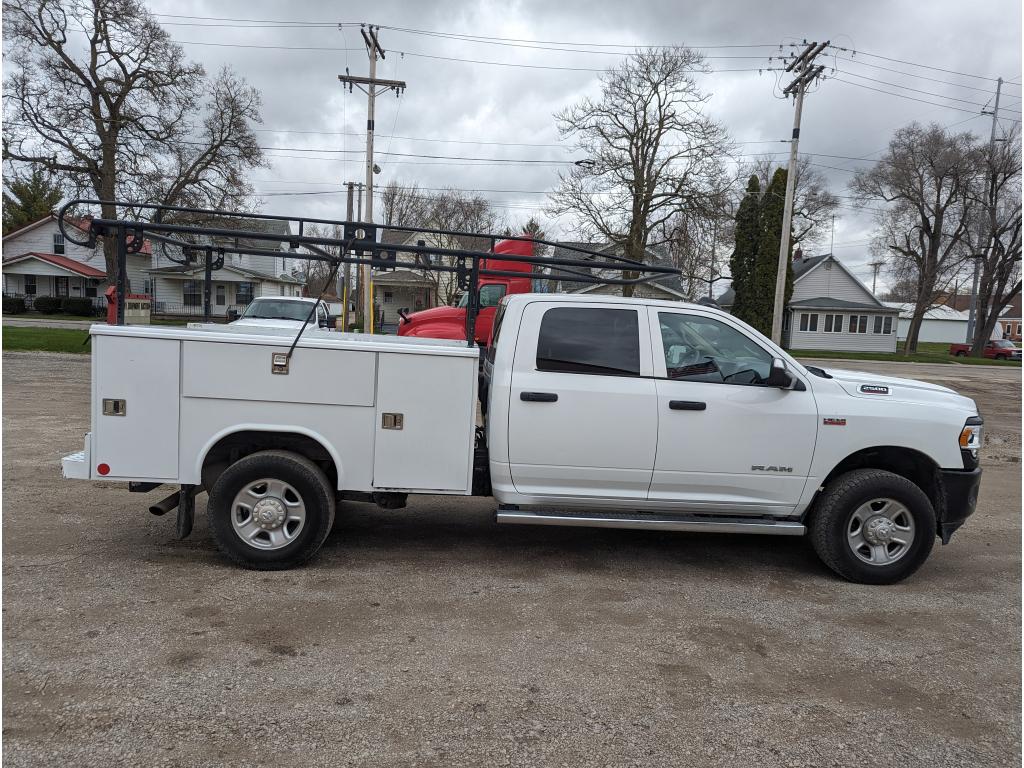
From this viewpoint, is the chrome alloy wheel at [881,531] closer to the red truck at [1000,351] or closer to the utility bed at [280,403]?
the utility bed at [280,403]

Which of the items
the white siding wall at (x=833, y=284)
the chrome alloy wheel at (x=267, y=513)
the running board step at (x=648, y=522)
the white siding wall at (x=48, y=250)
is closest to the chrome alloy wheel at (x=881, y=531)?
the running board step at (x=648, y=522)

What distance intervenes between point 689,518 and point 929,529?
5.48 feet

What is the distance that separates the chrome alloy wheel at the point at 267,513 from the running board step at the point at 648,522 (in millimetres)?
1418

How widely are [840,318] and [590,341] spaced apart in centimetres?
5055

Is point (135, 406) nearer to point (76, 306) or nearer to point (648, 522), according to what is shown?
point (648, 522)

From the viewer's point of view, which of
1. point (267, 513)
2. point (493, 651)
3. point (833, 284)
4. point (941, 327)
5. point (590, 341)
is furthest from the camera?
point (941, 327)

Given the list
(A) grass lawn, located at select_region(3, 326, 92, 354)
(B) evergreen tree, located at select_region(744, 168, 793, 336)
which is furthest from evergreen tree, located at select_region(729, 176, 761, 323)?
(A) grass lawn, located at select_region(3, 326, 92, 354)

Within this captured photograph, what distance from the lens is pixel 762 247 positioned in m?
37.5

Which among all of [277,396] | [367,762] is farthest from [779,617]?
[277,396]

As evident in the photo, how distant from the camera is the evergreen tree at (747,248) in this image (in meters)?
38.0

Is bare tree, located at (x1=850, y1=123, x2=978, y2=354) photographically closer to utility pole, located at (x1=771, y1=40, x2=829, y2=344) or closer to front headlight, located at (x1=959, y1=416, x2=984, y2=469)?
utility pole, located at (x1=771, y1=40, x2=829, y2=344)

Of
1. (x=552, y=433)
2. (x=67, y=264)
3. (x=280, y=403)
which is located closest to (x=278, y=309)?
(x=280, y=403)

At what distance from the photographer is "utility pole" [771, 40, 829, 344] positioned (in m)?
23.9

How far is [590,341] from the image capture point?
516 cm
